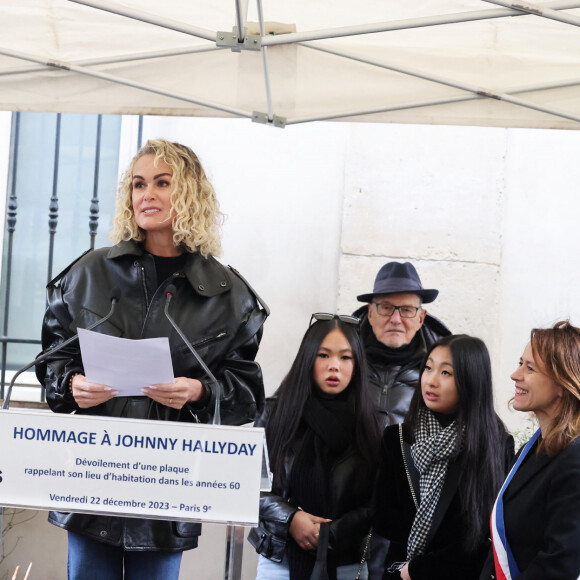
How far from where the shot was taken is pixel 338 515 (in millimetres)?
3641

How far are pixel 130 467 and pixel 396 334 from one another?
224 centimetres

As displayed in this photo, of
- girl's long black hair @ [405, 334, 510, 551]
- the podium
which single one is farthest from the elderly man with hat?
the podium

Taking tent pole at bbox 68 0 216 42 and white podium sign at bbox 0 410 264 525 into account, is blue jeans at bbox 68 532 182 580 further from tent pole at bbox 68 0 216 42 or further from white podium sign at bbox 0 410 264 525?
tent pole at bbox 68 0 216 42

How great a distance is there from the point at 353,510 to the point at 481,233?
230cm

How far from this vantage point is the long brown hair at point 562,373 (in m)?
2.66

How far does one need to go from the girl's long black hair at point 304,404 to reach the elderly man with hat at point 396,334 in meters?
0.27

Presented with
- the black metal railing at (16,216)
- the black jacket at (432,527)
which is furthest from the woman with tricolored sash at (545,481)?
the black metal railing at (16,216)

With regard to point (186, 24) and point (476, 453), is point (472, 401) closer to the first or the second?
point (476, 453)

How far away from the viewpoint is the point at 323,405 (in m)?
3.81

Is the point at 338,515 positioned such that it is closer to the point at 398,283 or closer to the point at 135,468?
the point at 398,283

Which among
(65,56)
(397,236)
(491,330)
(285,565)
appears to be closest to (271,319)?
(397,236)

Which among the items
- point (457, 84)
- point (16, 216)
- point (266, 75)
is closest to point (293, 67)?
point (266, 75)

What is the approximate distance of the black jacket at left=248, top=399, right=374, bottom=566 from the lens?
141 inches

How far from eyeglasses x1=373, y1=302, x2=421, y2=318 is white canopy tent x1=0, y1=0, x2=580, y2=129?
44.3 inches
